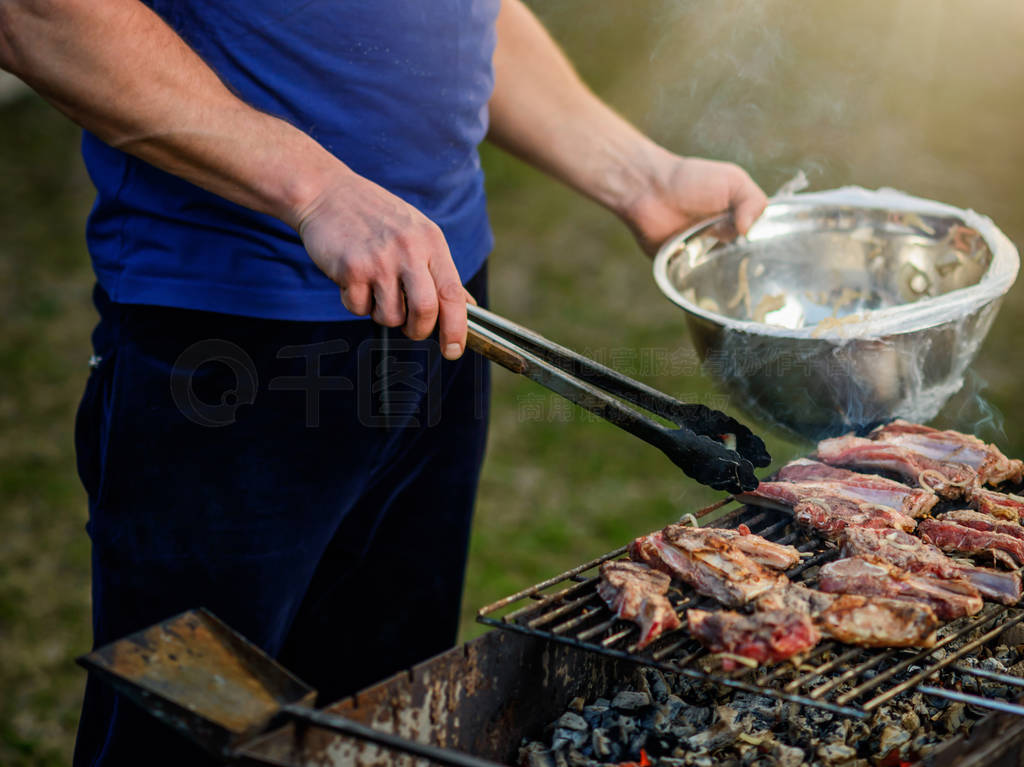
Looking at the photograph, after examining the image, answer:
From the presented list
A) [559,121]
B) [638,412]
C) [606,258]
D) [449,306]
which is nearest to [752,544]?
[638,412]

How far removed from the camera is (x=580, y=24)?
4.91 meters

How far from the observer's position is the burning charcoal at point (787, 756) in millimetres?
1868

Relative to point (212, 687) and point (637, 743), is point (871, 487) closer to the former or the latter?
point (637, 743)

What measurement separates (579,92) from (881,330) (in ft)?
4.31

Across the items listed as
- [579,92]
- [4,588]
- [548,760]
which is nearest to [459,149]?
[579,92]

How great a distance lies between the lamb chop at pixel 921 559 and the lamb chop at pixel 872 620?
191mm

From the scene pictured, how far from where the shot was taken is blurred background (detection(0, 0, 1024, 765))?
363 centimetres

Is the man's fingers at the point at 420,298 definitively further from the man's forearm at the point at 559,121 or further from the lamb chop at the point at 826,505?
the man's forearm at the point at 559,121

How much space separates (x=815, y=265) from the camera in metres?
3.04

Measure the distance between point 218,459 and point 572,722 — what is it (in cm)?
101

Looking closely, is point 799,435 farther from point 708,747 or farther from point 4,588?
point 4,588

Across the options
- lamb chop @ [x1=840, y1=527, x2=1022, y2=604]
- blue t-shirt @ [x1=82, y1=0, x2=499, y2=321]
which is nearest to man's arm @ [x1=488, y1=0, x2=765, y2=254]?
blue t-shirt @ [x1=82, y1=0, x2=499, y2=321]

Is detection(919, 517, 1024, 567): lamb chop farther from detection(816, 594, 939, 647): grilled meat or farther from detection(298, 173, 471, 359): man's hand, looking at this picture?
detection(298, 173, 471, 359): man's hand

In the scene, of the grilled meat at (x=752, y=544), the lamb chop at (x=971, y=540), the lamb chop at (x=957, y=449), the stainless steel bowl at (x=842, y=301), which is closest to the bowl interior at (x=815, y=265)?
the stainless steel bowl at (x=842, y=301)
